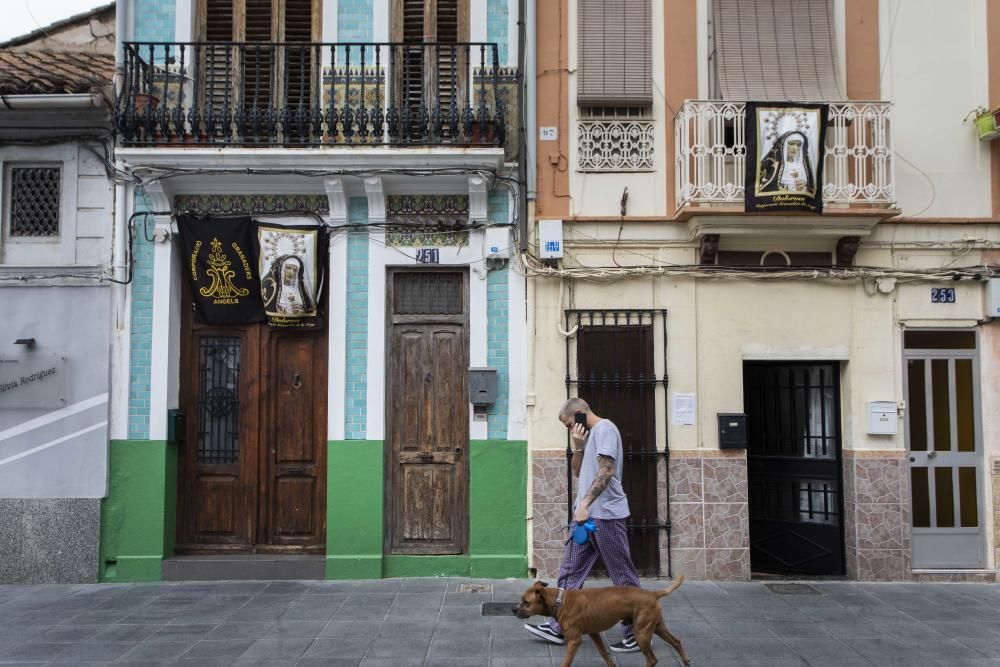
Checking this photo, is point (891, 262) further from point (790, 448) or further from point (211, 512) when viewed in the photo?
point (211, 512)

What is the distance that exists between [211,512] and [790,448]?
651 cm

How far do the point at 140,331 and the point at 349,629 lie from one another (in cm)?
400

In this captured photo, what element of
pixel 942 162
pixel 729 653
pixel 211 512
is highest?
pixel 942 162

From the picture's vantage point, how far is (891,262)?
8453 millimetres

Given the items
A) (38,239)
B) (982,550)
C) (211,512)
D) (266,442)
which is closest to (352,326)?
(266,442)

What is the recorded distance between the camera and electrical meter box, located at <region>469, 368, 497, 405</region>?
26.9 feet

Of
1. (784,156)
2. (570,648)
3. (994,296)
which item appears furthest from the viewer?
(994,296)

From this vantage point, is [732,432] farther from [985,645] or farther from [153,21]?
[153,21]

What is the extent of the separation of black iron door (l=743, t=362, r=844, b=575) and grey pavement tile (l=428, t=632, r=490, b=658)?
406cm

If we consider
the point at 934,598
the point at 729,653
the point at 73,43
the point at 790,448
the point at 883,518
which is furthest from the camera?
the point at 73,43

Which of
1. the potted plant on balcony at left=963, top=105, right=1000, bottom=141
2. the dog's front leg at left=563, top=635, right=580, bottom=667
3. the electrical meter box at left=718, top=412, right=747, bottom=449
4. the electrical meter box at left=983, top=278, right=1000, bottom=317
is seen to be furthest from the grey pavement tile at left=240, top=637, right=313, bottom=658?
the potted plant on balcony at left=963, top=105, right=1000, bottom=141

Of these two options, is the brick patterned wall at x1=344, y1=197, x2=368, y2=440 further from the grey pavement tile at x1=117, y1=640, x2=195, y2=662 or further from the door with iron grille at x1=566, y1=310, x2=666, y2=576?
the grey pavement tile at x1=117, y1=640, x2=195, y2=662

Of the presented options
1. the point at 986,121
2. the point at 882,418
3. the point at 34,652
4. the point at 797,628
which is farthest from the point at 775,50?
the point at 34,652

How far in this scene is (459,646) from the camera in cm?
619
